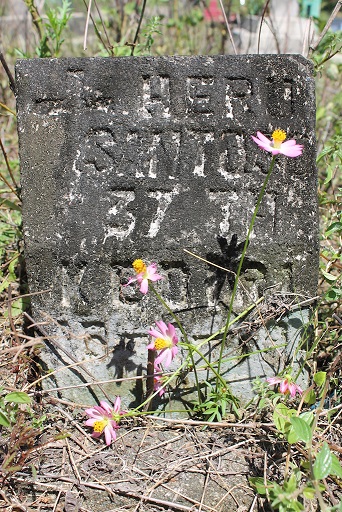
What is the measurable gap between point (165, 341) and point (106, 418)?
0.35 m

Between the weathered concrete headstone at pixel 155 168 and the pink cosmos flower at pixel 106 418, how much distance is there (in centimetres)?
19

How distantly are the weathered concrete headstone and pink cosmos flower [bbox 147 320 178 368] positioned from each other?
0.21 m

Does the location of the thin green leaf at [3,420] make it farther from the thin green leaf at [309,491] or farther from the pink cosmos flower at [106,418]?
the thin green leaf at [309,491]

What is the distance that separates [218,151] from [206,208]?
0.67 feet

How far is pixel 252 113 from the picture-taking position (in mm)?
1902

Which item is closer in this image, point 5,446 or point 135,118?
point 5,446

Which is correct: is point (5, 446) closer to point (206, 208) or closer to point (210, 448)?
point (210, 448)

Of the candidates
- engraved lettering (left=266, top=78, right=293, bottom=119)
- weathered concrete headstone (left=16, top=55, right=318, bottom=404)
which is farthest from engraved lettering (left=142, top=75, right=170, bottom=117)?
engraved lettering (left=266, top=78, right=293, bottom=119)

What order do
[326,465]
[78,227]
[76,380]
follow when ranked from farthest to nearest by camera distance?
[76,380]
[78,227]
[326,465]

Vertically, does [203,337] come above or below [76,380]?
above

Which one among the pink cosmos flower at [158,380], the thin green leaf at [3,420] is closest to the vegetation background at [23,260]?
the thin green leaf at [3,420]

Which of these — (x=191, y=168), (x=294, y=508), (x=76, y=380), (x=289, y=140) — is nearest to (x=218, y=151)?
(x=191, y=168)

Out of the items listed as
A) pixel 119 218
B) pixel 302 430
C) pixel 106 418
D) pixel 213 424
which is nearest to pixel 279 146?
pixel 119 218

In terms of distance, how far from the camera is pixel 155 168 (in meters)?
1.91
